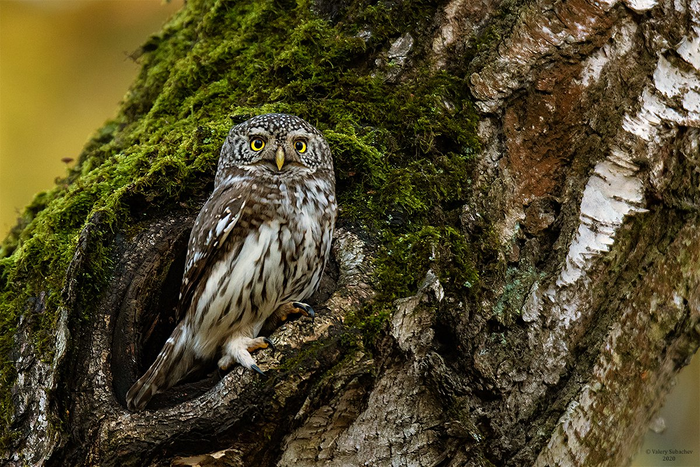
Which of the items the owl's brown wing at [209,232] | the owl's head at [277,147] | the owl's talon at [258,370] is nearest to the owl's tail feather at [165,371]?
the owl's brown wing at [209,232]

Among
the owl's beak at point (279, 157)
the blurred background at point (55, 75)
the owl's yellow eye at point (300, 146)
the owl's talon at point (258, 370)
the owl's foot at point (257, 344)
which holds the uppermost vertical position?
the owl's yellow eye at point (300, 146)

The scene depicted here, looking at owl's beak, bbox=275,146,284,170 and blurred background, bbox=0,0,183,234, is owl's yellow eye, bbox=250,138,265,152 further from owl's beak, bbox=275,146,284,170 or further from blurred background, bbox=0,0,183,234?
blurred background, bbox=0,0,183,234

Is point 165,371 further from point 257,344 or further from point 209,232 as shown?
point 209,232

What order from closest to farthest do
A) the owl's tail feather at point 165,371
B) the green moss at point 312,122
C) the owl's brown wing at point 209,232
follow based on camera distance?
the owl's tail feather at point 165,371 < the green moss at point 312,122 < the owl's brown wing at point 209,232

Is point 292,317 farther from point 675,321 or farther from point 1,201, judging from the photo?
point 1,201

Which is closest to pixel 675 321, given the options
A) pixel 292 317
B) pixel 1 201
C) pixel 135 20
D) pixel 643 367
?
pixel 643 367

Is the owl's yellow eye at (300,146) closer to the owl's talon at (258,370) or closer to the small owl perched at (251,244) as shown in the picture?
the small owl perched at (251,244)

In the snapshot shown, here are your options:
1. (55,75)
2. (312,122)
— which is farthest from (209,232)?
(55,75)
